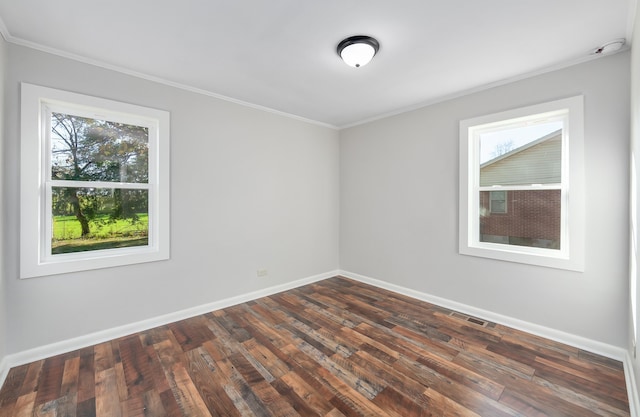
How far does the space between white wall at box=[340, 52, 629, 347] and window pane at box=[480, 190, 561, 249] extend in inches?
10.9

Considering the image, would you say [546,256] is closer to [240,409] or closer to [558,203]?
[558,203]

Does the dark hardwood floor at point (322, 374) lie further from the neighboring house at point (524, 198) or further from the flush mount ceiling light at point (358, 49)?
the flush mount ceiling light at point (358, 49)

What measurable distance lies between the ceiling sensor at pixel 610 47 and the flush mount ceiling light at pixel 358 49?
1831 millimetres

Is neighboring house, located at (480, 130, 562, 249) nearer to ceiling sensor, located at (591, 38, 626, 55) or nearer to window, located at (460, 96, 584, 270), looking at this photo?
window, located at (460, 96, 584, 270)

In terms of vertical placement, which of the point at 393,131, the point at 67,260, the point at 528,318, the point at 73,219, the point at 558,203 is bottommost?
the point at 528,318

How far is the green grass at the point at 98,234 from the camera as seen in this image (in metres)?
2.50

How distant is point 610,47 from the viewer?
223cm

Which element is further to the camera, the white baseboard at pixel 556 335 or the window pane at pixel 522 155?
the window pane at pixel 522 155

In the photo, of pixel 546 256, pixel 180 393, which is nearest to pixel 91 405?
pixel 180 393

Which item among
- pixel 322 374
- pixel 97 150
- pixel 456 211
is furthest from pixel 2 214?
pixel 456 211

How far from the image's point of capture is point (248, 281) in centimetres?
365

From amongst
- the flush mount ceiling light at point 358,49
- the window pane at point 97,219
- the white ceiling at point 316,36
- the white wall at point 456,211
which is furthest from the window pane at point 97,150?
the white wall at point 456,211

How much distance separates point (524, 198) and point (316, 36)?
2644mm

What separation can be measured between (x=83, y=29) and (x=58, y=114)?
87 centimetres
